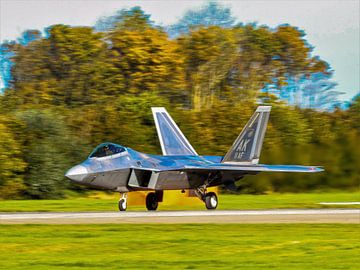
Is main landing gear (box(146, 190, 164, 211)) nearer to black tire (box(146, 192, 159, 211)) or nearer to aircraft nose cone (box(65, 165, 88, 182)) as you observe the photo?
black tire (box(146, 192, 159, 211))

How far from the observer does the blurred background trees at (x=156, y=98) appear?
5294cm

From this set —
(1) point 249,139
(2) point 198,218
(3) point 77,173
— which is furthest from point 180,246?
(1) point 249,139

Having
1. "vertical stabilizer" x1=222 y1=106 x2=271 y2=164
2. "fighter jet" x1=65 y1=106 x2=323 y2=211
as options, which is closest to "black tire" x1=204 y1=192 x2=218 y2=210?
"fighter jet" x1=65 y1=106 x2=323 y2=211

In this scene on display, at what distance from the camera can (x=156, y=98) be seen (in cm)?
7356

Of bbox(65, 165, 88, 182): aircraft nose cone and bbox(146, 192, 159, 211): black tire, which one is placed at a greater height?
bbox(65, 165, 88, 182): aircraft nose cone

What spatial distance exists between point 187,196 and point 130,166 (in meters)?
5.33

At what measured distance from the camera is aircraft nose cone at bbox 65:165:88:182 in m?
29.5

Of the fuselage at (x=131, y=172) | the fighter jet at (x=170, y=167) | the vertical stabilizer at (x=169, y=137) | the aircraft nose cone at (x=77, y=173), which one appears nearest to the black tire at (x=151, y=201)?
the fighter jet at (x=170, y=167)

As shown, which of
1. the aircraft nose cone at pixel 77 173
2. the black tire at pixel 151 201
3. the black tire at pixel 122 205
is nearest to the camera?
the aircraft nose cone at pixel 77 173

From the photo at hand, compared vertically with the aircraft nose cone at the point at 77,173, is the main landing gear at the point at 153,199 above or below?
below

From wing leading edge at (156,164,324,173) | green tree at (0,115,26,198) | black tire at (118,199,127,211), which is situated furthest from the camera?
green tree at (0,115,26,198)

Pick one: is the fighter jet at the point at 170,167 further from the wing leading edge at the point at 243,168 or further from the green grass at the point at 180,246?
the green grass at the point at 180,246

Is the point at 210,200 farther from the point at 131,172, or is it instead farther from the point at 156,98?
the point at 156,98

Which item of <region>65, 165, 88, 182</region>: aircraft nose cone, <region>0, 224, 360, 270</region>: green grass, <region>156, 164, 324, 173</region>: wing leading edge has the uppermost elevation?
<region>156, 164, 324, 173</region>: wing leading edge
